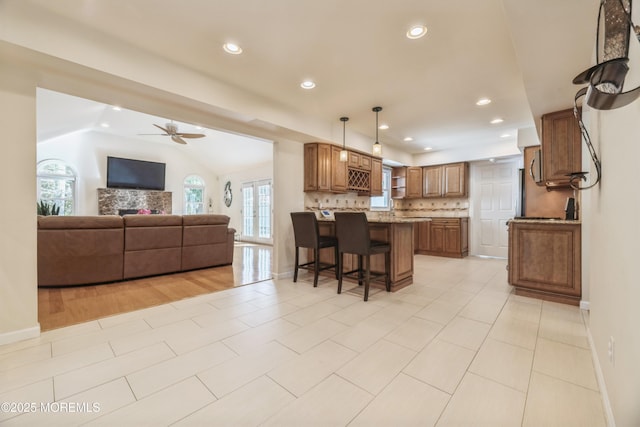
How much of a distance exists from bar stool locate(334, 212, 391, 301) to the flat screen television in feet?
25.1

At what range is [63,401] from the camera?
1.42 meters

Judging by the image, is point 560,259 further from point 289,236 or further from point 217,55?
point 217,55

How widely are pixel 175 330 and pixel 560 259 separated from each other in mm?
4011

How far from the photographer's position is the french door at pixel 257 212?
8.38 m

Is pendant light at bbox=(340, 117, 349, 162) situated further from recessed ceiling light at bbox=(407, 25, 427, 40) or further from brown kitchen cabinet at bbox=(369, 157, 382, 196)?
recessed ceiling light at bbox=(407, 25, 427, 40)

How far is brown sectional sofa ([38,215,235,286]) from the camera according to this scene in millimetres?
3441

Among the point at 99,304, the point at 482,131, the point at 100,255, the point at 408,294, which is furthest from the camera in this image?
the point at 482,131

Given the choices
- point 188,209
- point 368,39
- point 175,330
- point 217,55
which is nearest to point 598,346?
point 368,39

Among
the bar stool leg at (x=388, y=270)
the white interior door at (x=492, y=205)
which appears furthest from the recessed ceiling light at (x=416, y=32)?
the white interior door at (x=492, y=205)

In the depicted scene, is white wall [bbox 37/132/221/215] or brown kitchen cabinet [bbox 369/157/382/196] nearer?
brown kitchen cabinet [bbox 369/157/382/196]

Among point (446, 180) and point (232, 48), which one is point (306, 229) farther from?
point (446, 180)

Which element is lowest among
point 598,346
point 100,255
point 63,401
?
point 63,401

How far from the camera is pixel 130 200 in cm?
801

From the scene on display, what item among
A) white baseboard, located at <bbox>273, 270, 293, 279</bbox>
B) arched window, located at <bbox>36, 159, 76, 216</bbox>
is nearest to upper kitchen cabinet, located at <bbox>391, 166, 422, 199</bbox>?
white baseboard, located at <bbox>273, 270, 293, 279</bbox>
